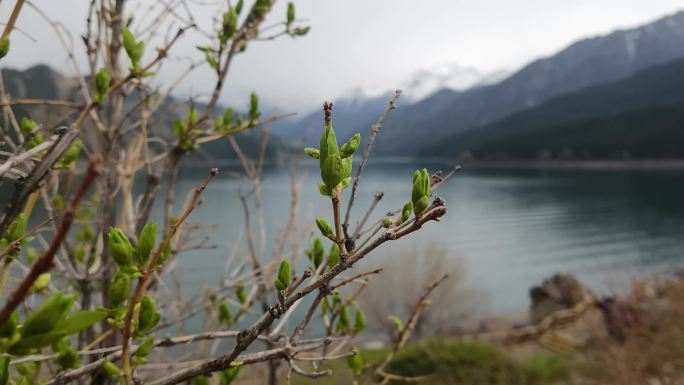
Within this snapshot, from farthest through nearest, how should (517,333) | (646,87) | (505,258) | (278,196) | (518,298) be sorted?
(646,87), (278,196), (505,258), (518,298), (517,333)

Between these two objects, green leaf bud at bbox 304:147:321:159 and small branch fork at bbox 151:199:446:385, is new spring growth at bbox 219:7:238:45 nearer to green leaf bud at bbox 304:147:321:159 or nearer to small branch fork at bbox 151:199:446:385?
green leaf bud at bbox 304:147:321:159

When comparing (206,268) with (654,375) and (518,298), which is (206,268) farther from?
(654,375)

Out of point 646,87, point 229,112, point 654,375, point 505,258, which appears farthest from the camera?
point 646,87

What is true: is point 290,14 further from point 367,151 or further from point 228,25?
point 367,151

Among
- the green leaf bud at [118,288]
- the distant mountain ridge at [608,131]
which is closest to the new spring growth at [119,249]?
the green leaf bud at [118,288]

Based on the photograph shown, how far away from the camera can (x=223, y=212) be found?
59.2m

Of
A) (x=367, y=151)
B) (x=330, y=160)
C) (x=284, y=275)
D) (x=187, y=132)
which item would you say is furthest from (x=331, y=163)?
(x=187, y=132)

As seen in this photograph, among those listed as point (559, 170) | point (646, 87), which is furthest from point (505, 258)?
point (646, 87)

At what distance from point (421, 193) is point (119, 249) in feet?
2.28

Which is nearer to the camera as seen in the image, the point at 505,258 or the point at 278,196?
the point at 505,258

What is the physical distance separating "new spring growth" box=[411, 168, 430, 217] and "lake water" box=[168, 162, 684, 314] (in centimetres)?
1688

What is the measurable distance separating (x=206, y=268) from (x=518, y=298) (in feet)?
86.6

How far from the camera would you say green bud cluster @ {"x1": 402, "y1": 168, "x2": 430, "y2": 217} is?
0.87 meters

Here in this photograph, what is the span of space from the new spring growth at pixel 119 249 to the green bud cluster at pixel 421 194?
67 centimetres
